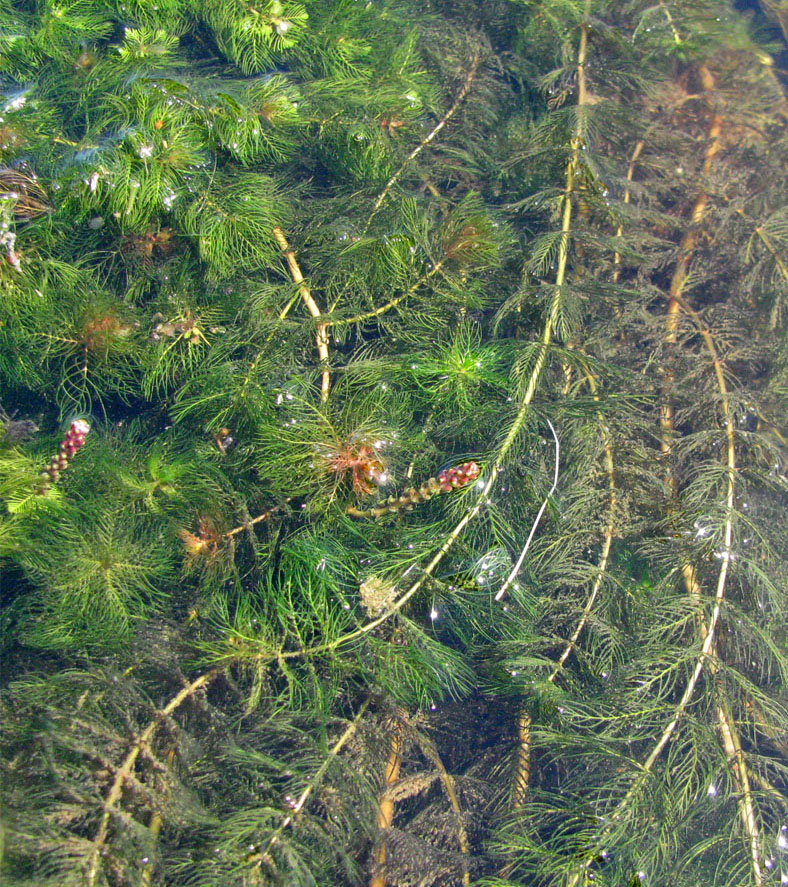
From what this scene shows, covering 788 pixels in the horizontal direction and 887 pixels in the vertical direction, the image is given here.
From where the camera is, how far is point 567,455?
2.55 metres

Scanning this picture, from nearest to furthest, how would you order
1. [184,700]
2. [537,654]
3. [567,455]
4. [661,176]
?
[184,700] < [537,654] < [567,455] < [661,176]

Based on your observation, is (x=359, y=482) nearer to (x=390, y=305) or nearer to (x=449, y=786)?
(x=390, y=305)

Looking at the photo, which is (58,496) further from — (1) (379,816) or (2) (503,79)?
(2) (503,79)

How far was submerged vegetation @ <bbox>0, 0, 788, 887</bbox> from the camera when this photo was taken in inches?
77.7

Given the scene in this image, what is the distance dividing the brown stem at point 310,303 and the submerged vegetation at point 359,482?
0.02m

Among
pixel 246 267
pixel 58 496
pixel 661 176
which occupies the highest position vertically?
pixel 661 176

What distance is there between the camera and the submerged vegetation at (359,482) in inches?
77.7

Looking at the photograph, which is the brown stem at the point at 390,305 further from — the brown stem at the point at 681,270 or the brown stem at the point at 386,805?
the brown stem at the point at 386,805

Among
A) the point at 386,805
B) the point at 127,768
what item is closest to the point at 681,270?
the point at 386,805

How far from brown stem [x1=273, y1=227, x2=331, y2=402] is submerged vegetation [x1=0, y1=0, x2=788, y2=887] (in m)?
0.02

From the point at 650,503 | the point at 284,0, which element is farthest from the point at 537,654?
the point at 284,0

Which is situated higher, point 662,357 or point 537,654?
point 662,357

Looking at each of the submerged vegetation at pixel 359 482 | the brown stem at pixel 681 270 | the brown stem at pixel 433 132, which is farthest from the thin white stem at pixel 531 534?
the brown stem at pixel 433 132

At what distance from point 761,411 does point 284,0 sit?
3.11 m
